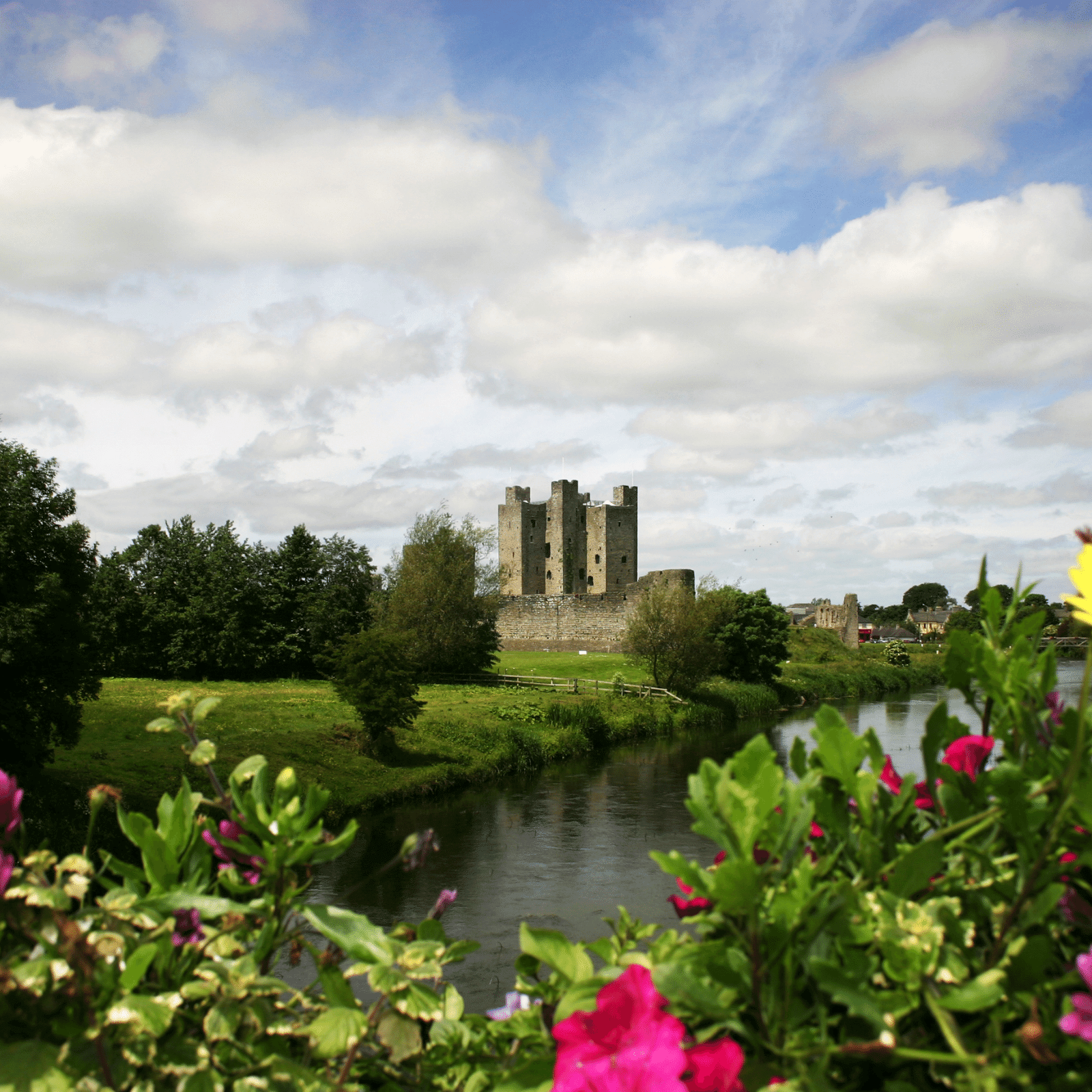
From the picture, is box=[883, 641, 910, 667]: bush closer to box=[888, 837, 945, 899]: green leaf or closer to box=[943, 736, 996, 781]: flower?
box=[943, 736, 996, 781]: flower

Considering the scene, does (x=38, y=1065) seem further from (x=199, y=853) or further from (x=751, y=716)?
(x=751, y=716)

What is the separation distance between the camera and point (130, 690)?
32.5 m

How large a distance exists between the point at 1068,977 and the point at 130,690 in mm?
35221

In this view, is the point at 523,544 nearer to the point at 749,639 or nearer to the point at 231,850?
the point at 749,639

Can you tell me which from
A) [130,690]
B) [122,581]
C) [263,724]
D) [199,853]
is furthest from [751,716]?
[199,853]

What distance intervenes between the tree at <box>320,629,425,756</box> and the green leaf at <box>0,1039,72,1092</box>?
23.4 meters

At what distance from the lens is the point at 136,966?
4.21 feet

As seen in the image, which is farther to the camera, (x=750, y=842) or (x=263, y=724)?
(x=263, y=724)

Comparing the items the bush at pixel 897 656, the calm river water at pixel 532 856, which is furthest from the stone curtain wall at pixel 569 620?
the calm river water at pixel 532 856

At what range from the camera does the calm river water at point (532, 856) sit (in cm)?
1268

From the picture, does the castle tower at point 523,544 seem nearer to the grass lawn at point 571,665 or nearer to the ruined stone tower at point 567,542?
the ruined stone tower at point 567,542

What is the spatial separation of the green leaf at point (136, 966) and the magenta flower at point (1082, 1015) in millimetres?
1171

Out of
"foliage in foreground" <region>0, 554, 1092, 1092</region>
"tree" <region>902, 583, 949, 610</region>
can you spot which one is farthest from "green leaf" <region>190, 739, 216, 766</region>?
"tree" <region>902, 583, 949, 610</region>

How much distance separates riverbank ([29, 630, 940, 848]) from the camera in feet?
60.1
